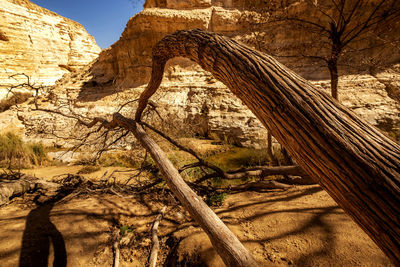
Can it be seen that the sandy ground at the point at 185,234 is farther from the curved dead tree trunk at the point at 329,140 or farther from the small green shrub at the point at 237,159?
the small green shrub at the point at 237,159

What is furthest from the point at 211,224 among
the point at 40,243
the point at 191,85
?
the point at 191,85

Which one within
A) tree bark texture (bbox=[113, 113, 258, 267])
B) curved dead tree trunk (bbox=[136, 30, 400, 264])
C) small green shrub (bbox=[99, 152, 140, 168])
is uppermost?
curved dead tree trunk (bbox=[136, 30, 400, 264])

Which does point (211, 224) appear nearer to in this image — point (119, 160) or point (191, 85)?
point (119, 160)

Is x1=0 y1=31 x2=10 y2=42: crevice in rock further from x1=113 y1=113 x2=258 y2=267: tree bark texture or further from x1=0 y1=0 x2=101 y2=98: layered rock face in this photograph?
x1=113 y1=113 x2=258 y2=267: tree bark texture

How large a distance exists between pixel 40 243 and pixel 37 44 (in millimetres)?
17822

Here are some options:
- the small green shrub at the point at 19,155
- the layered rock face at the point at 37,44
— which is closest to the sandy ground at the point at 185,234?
the small green shrub at the point at 19,155

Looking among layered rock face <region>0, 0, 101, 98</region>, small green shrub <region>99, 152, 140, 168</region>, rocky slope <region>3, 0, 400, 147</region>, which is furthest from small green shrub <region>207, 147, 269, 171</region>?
layered rock face <region>0, 0, 101, 98</region>

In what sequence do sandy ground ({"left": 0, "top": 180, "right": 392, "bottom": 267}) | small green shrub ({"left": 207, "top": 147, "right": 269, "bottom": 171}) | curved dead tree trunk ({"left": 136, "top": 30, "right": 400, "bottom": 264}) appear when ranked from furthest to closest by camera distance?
small green shrub ({"left": 207, "top": 147, "right": 269, "bottom": 171})
sandy ground ({"left": 0, "top": 180, "right": 392, "bottom": 267})
curved dead tree trunk ({"left": 136, "top": 30, "right": 400, "bottom": 264})

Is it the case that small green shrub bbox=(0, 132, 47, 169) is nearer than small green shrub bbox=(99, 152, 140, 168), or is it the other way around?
small green shrub bbox=(0, 132, 47, 169)

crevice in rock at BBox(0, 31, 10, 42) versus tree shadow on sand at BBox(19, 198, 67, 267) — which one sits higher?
crevice in rock at BBox(0, 31, 10, 42)

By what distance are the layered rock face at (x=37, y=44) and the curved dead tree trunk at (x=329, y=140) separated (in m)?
14.9

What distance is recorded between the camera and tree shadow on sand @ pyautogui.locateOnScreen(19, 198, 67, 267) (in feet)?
4.97

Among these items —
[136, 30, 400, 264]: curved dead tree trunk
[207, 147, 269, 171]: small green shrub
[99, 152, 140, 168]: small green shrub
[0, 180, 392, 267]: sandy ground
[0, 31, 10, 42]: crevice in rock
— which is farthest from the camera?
[0, 31, 10, 42]: crevice in rock

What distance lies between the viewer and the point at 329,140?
59 cm
